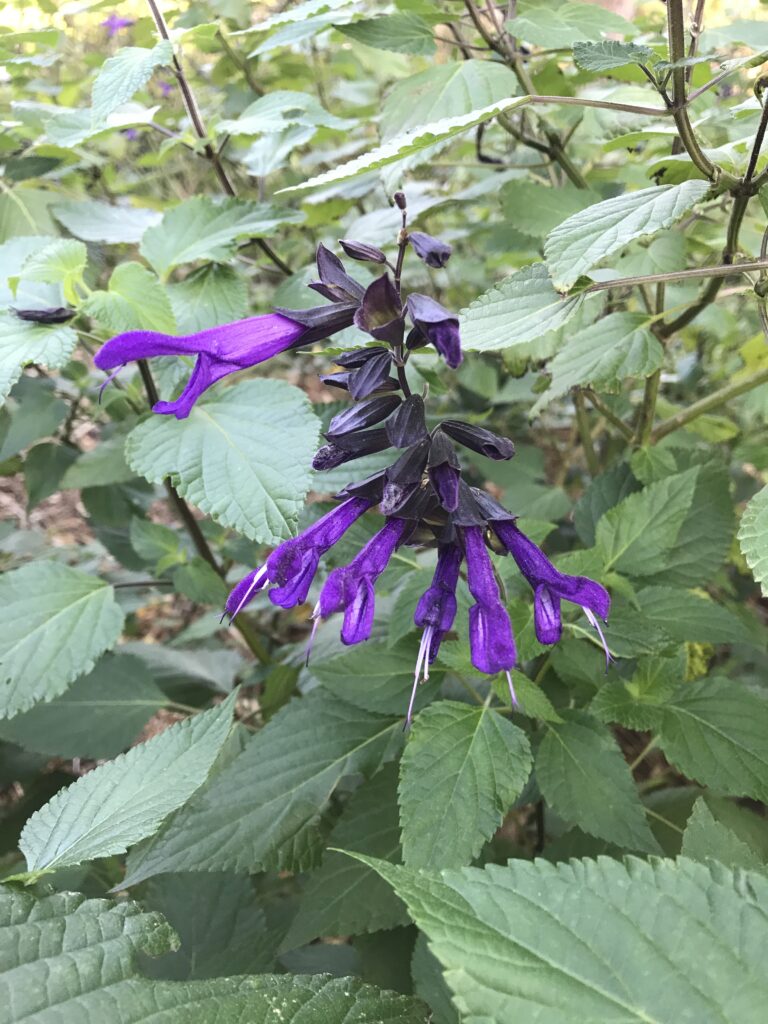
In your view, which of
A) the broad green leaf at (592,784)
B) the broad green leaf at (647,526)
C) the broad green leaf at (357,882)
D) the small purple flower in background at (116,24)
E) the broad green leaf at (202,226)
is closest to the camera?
the broad green leaf at (592,784)

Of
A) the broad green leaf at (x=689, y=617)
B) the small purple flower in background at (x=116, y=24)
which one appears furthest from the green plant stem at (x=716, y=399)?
the small purple flower in background at (x=116, y=24)

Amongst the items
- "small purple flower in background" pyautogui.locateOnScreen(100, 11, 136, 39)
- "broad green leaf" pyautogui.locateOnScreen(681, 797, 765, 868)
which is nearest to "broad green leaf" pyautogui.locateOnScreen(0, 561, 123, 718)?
"broad green leaf" pyautogui.locateOnScreen(681, 797, 765, 868)

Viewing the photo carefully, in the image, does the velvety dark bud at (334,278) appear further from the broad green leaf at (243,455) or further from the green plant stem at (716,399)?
the green plant stem at (716,399)

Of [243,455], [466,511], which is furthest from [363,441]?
[243,455]

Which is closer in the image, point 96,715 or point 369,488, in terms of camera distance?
point 369,488

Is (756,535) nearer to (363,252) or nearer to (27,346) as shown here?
(363,252)

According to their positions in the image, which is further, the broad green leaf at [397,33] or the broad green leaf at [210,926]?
the broad green leaf at [397,33]

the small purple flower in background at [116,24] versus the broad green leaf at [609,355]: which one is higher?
the small purple flower in background at [116,24]
